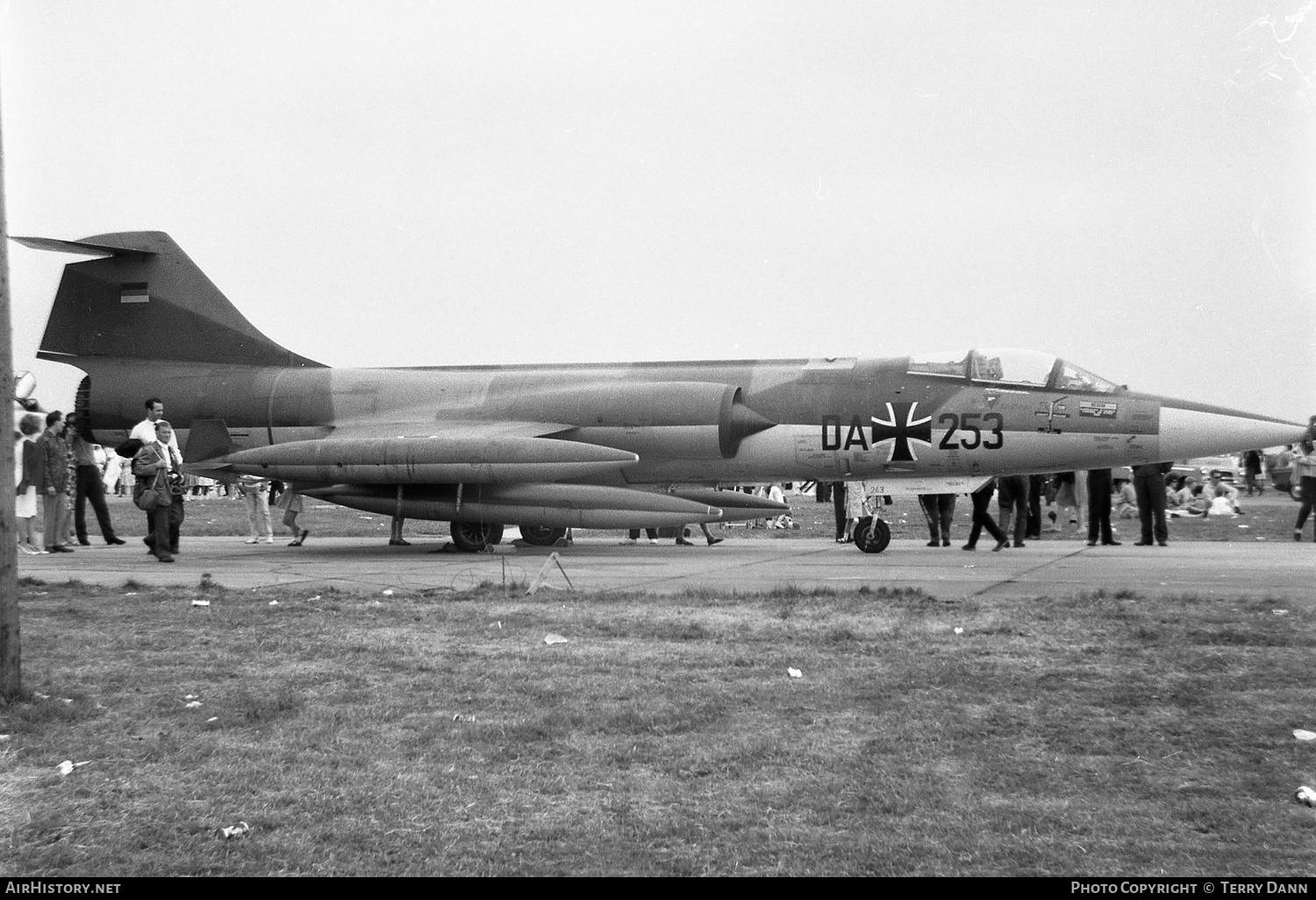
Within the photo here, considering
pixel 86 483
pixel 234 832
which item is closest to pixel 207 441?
pixel 86 483

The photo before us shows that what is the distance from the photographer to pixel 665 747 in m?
5.07

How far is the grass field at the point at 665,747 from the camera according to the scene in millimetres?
3863

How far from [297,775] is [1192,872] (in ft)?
10.2

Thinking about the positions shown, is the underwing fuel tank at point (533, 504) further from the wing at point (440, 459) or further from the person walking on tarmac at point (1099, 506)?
the person walking on tarmac at point (1099, 506)

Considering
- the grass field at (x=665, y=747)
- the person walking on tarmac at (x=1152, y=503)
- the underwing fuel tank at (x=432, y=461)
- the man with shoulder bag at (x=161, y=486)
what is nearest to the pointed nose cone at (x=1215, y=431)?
the person walking on tarmac at (x=1152, y=503)

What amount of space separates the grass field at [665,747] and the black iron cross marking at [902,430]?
8.15 metres

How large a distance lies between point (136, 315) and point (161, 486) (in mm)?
6465

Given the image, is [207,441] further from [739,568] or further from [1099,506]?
[1099,506]

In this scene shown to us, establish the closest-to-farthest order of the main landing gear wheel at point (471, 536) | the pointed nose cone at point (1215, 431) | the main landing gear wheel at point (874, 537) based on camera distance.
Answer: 1. the pointed nose cone at point (1215, 431)
2. the main landing gear wheel at point (874, 537)
3. the main landing gear wheel at point (471, 536)

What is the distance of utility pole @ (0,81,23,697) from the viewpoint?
577 cm

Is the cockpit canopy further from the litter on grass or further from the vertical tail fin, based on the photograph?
the litter on grass

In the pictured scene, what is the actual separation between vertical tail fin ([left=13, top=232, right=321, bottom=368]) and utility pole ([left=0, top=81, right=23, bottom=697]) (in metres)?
14.6

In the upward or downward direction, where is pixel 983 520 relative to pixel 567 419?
downward

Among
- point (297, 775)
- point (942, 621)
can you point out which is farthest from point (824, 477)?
point (297, 775)
